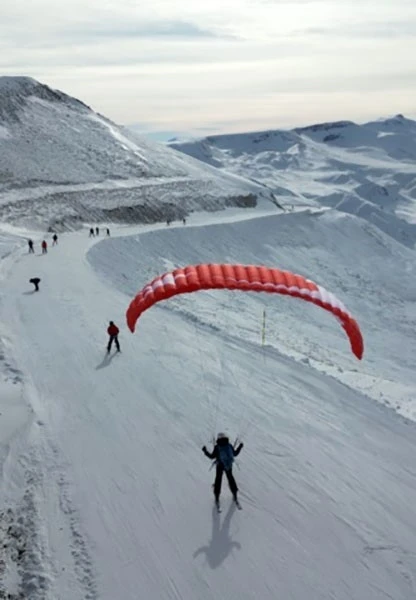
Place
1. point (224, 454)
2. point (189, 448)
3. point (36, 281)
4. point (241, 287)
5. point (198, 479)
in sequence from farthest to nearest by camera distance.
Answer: point (36, 281), point (241, 287), point (189, 448), point (198, 479), point (224, 454)

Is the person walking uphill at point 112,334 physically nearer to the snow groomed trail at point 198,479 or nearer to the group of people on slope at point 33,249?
the snow groomed trail at point 198,479

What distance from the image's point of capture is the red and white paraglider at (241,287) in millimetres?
12625

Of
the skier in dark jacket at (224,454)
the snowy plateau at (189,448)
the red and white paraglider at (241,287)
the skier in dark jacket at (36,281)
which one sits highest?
the red and white paraglider at (241,287)

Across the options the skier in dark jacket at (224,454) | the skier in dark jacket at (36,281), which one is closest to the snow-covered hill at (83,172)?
the skier in dark jacket at (36,281)

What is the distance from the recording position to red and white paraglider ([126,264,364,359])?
41.4 ft

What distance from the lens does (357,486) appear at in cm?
1106

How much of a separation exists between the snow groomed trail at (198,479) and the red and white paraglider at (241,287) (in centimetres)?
250

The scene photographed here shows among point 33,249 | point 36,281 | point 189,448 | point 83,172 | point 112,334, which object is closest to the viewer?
point 189,448

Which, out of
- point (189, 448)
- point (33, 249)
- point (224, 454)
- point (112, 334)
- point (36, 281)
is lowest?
point (33, 249)

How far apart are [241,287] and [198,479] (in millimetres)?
4243

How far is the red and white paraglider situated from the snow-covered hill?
38.4 metres

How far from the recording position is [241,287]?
12.8m

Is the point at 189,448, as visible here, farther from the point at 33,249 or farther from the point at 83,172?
the point at 83,172

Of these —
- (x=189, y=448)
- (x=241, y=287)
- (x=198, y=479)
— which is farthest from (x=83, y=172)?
(x=198, y=479)
